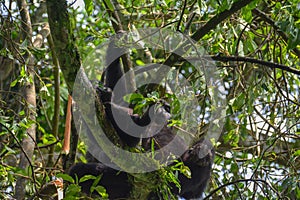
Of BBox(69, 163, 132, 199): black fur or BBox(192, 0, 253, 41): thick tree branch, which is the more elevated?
BBox(192, 0, 253, 41): thick tree branch

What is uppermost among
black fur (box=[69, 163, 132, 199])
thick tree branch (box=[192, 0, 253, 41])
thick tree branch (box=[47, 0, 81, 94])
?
thick tree branch (box=[192, 0, 253, 41])

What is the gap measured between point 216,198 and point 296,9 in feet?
7.98

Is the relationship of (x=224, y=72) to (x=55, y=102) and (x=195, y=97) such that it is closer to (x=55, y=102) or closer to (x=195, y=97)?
(x=195, y=97)

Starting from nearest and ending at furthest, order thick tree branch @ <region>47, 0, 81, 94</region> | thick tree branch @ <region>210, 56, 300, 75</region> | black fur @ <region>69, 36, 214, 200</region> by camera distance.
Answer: thick tree branch @ <region>47, 0, 81, 94</region> < thick tree branch @ <region>210, 56, 300, 75</region> < black fur @ <region>69, 36, 214, 200</region>

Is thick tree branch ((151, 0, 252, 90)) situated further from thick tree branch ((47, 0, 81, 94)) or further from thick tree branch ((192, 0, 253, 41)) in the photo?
thick tree branch ((47, 0, 81, 94))

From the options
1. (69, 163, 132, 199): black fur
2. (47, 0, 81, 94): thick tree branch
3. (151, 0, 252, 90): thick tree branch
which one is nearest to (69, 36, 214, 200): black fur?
(69, 163, 132, 199): black fur

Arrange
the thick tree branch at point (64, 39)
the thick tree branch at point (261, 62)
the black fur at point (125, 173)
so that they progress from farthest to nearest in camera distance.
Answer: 1. the black fur at point (125, 173)
2. the thick tree branch at point (261, 62)
3. the thick tree branch at point (64, 39)

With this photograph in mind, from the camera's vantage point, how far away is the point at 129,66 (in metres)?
5.60

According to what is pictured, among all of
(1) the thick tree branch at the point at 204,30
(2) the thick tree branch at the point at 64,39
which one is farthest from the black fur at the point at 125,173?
(2) the thick tree branch at the point at 64,39

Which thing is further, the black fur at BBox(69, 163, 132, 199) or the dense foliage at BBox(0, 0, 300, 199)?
the black fur at BBox(69, 163, 132, 199)

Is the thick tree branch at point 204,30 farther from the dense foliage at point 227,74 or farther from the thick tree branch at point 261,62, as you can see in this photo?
the thick tree branch at point 261,62

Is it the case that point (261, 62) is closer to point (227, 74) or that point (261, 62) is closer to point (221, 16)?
point (221, 16)

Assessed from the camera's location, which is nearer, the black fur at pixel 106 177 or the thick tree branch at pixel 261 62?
the thick tree branch at pixel 261 62

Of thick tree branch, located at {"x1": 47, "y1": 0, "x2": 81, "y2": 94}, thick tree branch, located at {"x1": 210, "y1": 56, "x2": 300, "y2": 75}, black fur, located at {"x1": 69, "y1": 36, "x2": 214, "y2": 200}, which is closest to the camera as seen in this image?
thick tree branch, located at {"x1": 47, "y1": 0, "x2": 81, "y2": 94}
